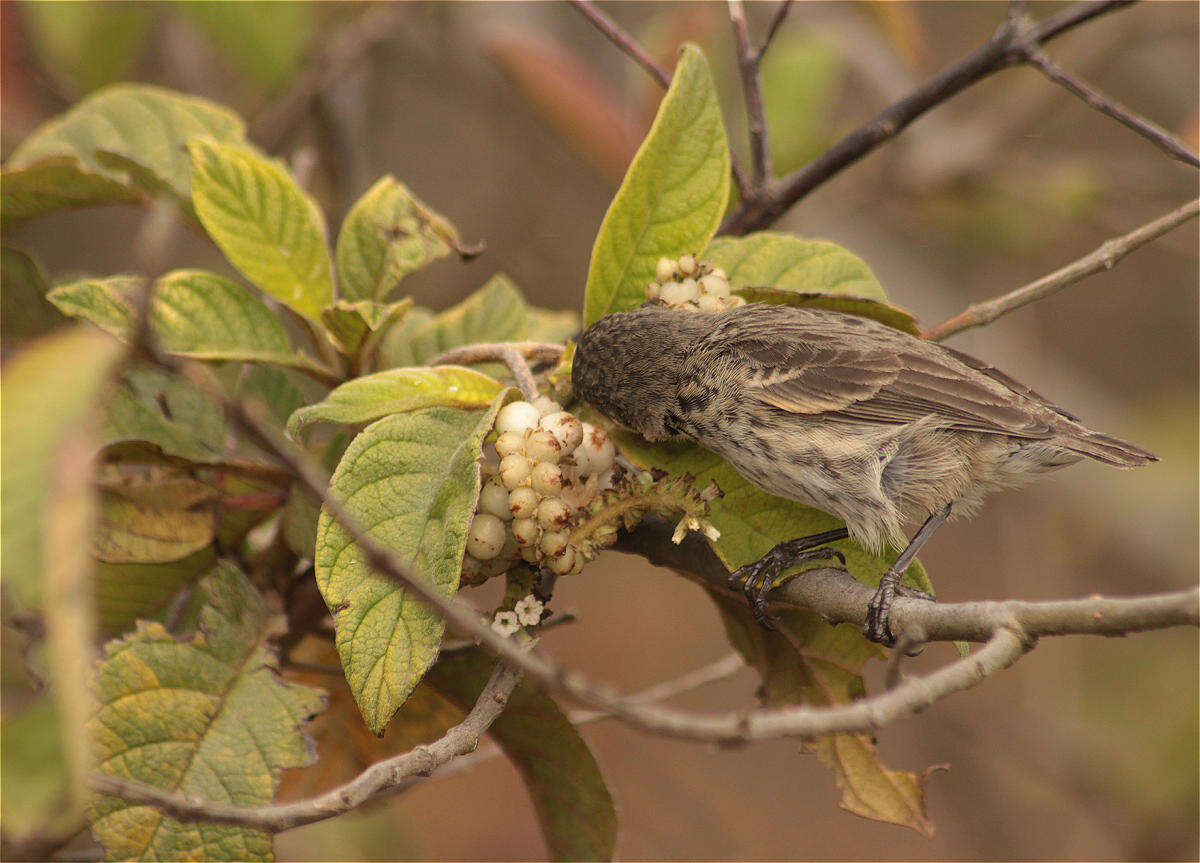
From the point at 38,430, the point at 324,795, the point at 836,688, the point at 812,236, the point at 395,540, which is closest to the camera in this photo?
the point at 38,430

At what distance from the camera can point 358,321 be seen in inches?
76.2

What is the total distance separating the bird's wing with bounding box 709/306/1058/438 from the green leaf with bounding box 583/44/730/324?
1.32 feet

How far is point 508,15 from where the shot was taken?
4.42m

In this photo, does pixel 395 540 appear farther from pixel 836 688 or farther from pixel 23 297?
pixel 23 297

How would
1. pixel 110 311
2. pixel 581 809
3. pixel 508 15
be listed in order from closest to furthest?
pixel 110 311 → pixel 581 809 → pixel 508 15

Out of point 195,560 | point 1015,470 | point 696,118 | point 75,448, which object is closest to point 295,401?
point 195,560

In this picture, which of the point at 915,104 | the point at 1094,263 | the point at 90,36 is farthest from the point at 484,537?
the point at 90,36

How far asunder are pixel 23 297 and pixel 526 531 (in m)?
1.40

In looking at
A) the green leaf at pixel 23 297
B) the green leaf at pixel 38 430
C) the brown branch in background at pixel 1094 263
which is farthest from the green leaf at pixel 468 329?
the green leaf at pixel 38 430

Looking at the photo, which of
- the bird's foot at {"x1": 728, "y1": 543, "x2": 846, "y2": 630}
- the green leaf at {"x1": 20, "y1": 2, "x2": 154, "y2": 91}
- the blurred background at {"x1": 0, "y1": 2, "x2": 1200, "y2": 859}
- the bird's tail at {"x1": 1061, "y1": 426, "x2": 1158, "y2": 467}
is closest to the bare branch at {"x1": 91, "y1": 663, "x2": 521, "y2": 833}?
the bird's foot at {"x1": 728, "y1": 543, "x2": 846, "y2": 630}

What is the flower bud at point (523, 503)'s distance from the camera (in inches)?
64.2

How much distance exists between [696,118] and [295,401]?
1043 mm

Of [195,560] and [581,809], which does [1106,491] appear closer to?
[581,809]

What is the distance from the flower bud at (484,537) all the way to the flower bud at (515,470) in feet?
0.25
